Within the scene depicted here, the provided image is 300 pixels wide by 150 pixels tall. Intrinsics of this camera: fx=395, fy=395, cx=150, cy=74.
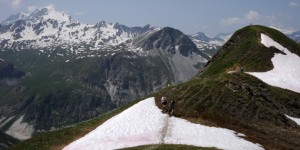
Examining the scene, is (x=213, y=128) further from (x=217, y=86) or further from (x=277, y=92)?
(x=277, y=92)

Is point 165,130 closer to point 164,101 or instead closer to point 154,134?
point 154,134

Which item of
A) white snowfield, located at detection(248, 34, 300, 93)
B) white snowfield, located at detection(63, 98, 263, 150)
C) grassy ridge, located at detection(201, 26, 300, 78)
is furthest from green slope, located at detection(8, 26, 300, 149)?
grassy ridge, located at detection(201, 26, 300, 78)

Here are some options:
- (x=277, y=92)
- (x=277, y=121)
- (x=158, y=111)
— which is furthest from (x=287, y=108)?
(x=158, y=111)

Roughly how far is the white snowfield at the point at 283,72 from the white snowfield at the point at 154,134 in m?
35.4

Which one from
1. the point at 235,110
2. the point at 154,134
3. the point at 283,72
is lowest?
the point at 154,134

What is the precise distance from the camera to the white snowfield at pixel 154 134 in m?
52.0

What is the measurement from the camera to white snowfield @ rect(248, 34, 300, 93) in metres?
89.9

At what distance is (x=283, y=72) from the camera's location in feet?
320

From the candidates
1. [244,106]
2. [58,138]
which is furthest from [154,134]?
[244,106]

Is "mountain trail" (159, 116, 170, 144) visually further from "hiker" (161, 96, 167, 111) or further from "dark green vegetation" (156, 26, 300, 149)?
"dark green vegetation" (156, 26, 300, 149)

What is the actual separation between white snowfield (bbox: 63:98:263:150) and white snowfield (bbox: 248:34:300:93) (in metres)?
35.4

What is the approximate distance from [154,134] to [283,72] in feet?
177

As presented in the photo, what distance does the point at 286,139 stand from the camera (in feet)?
189

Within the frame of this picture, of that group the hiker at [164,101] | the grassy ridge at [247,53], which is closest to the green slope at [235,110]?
the hiker at [164,101]
